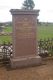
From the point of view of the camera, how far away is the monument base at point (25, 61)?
9.21 m

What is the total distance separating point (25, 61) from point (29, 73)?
1.00 metres

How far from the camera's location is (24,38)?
938 centimetres

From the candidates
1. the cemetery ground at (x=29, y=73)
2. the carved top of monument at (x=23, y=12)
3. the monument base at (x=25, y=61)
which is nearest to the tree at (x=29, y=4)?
the carved top of monument at (x=23, y=12)

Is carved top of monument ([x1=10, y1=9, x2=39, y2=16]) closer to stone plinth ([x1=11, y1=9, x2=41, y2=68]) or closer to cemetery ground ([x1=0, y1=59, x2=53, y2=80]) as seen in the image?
stone plinth ([x1=11, y1=9, x2=41, y2=68])

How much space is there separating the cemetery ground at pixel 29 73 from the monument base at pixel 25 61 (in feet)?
0.84

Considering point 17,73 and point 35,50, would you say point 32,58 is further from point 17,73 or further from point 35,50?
point 17,73

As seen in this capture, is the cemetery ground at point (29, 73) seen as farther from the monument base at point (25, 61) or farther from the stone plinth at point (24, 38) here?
the stone plinth at point (24, 38)

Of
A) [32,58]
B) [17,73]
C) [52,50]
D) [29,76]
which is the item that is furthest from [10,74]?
[52,50]

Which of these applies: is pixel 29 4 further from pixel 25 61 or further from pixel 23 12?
pixel 25 61

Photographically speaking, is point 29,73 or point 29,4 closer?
point 29,73

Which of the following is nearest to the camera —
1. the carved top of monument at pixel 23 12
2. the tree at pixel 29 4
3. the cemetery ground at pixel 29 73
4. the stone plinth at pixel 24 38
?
the cemetery ground at pixel 29 73

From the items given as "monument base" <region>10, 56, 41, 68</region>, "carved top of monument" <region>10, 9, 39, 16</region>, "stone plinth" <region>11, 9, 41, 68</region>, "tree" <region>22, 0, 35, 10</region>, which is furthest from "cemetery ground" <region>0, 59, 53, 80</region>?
"tree" <region>22, 0, 35, 10</region>

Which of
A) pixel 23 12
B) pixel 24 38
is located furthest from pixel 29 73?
pixel 23 12

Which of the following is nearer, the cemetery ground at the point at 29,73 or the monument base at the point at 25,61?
the cemetery ground at the point at 29,73
